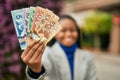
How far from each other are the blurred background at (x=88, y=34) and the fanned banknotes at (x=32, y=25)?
1.04 metres

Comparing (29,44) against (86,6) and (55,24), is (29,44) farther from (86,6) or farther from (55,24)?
(86,6)

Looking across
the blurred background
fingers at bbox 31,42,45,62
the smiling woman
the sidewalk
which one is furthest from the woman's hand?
the sidewalk

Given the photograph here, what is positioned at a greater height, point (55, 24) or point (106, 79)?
point (55, 24)

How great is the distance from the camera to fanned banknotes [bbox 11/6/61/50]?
3.11 meters

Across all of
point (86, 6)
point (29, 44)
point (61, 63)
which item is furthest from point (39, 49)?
point (86, 6)

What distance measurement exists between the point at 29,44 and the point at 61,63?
1351mm

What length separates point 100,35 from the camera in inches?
849

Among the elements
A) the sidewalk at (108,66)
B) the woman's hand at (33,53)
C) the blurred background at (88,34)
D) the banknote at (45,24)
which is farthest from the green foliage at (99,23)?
the woman's hand at (33,53)

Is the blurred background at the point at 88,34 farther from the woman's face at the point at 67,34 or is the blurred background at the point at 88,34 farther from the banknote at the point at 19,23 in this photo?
the banknote at the point at 19,23

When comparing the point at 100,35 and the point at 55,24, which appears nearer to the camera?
the point at 55,24

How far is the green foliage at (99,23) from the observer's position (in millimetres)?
20766

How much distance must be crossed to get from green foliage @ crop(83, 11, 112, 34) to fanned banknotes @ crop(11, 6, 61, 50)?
1754cm

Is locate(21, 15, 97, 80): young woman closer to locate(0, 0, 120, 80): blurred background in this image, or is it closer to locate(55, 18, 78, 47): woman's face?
locate(55, 18, 78, 47): woman's face

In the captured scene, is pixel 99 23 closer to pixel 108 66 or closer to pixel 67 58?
pixel 108 66
